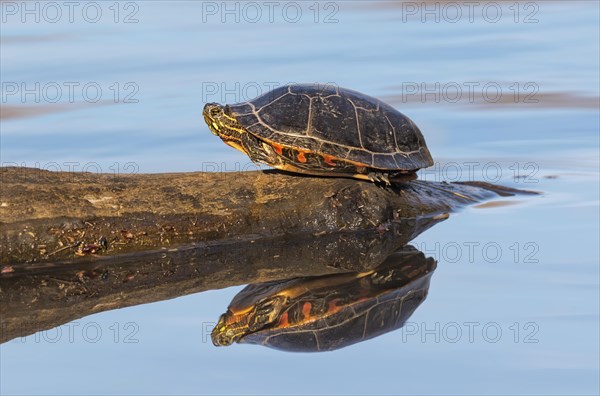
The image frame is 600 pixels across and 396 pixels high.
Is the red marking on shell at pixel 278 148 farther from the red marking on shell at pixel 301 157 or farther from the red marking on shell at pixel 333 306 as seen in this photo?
the red marking on shell at pixel 333 306

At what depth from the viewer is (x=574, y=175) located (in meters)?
10.8

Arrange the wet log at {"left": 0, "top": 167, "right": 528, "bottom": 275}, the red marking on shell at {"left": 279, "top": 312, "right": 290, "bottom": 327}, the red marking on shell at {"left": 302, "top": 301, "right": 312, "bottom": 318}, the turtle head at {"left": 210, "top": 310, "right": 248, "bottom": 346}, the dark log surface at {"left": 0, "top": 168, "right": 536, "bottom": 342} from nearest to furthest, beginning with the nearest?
the turtle head at {"left": 210, "top": 310, "right": 248, "bottom": 346}
the red marking on shell at {"left": 279, "top": 312, "right": 290, "bottom": 327}
the red marking on shell at {"left": 302, "top": 301, "right": 312, "bottom": 318}
the dark log surface at {"left": 0, "top": 168, "right": 536, "bottom": 342}
the wet log at {"left": 0, "top": 167, "right": 528, "bottom": 275}

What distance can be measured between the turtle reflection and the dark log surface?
0.25 meters

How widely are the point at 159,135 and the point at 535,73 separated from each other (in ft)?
15.4

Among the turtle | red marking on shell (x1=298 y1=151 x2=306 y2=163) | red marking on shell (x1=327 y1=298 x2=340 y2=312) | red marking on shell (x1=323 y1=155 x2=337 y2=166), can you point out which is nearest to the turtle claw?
the turtle

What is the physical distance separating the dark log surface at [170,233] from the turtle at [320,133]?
0.15 m

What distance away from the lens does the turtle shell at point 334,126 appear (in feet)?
29.5

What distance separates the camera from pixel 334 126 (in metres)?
9.07

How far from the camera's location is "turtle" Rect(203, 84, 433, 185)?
8992 millimetres

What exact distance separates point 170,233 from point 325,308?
144 centimetres

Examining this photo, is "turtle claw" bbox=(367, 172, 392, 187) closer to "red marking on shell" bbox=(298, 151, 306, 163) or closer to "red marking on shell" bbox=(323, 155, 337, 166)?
"red marking on shell" bbox=(323, 155, 337, 166)

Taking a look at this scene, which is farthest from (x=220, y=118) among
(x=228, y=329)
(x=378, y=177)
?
(x=228, y=329)

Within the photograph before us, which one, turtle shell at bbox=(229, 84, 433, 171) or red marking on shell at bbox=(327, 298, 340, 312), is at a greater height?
turtle shell at bbox=(229, 84, 433, 171)

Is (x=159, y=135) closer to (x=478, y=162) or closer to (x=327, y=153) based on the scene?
(x=478, y=162)
